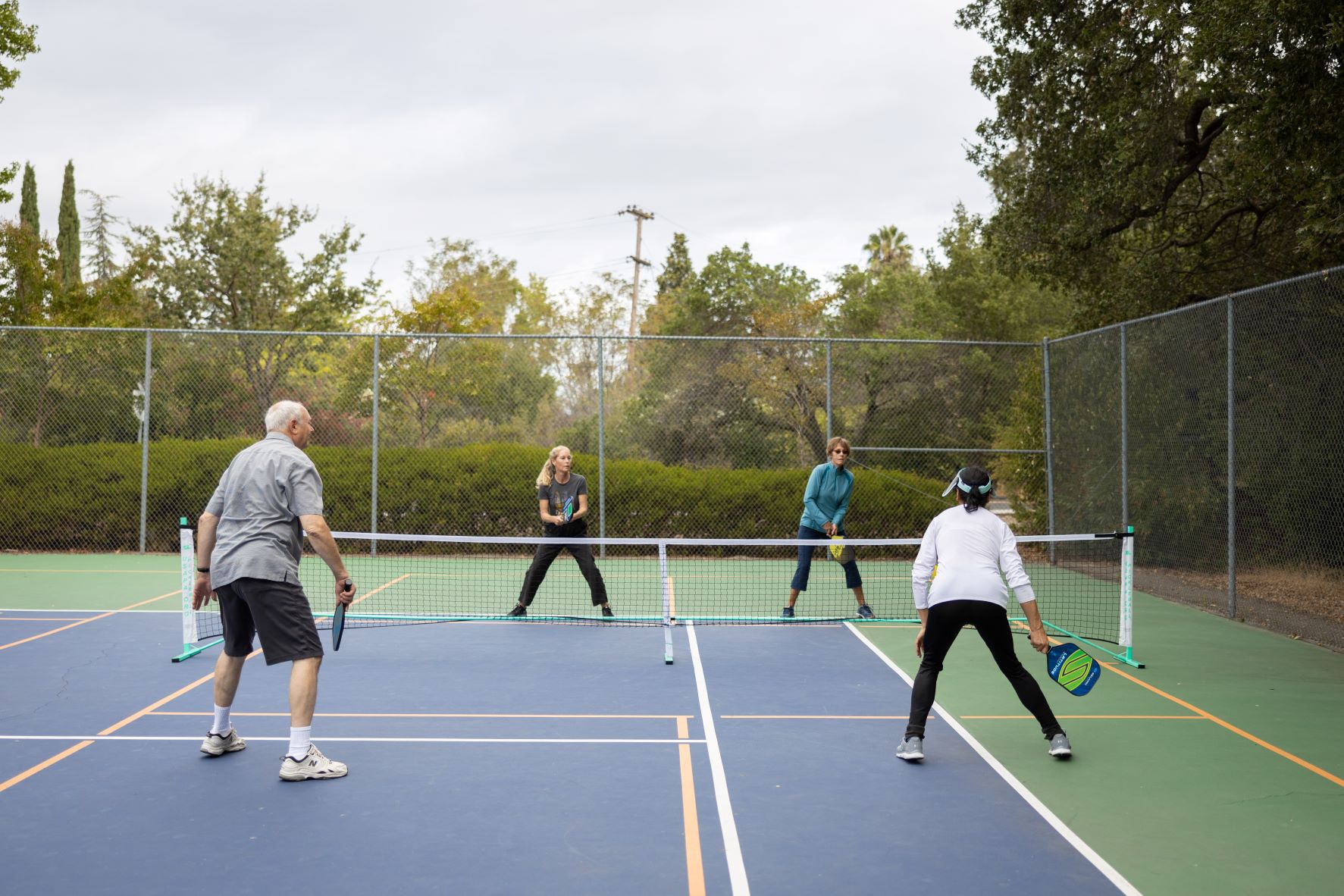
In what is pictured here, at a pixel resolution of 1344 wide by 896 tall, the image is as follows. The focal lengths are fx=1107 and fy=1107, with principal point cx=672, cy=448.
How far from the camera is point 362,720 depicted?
6711 mm

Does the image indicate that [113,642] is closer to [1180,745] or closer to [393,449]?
[393,449]

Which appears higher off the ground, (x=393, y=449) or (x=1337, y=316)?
(x=1337, y=316)

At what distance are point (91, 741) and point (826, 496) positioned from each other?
656 cm

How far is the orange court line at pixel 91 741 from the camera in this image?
5449mm

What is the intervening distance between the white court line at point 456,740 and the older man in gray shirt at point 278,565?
0.65 m

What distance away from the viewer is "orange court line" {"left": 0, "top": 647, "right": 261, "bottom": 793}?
215 inches

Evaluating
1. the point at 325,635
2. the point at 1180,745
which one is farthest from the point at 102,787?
the point at 1180,745

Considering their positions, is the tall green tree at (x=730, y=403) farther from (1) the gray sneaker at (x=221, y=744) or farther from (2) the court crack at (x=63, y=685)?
(1) the gray sneaker at (x=221, y=744)

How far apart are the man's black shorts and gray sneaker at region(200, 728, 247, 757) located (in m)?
0.63

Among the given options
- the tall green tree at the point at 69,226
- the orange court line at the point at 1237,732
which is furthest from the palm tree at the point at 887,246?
the orange court line at the point at 1237,732

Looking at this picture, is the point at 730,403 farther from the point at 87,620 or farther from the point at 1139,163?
the point at 87,620

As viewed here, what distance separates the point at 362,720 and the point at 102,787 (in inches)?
63.5

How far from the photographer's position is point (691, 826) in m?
4.86

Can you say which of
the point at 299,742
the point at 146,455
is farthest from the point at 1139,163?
the point at 146,455
